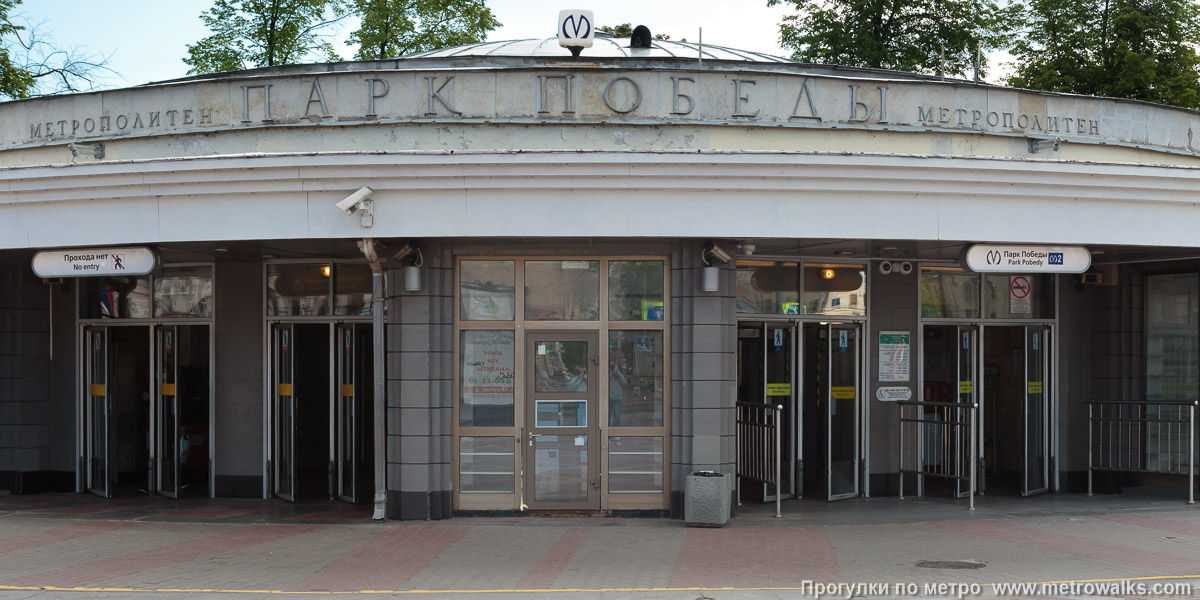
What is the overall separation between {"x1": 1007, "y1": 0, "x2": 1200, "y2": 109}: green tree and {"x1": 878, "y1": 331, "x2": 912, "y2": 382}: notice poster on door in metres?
19.9

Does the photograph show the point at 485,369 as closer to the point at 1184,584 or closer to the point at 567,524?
the point at 567,524

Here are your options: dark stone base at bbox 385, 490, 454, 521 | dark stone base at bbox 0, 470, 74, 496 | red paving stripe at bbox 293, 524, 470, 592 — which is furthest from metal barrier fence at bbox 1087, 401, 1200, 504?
dark stone base at bbox 0, 470, 74, 496

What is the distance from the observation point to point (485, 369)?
492 inches

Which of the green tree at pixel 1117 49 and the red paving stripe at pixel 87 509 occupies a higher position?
the green tree at pixel 1117 49

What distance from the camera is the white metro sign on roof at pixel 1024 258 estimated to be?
12.2 m

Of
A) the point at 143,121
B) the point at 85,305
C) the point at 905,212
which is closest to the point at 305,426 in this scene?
the point at 85,305

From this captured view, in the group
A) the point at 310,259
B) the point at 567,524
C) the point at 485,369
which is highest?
the point at 310,259

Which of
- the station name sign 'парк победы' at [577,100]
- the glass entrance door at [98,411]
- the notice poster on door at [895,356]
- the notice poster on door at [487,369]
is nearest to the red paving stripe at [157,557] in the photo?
the notice poster on door at [487,369]

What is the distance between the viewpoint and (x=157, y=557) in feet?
34.5

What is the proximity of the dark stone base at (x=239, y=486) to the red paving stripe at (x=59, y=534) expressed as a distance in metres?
1.84

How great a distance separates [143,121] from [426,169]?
417cm

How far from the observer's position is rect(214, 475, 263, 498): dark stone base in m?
14.4

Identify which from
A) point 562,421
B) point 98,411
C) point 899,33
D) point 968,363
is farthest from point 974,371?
point 899,33

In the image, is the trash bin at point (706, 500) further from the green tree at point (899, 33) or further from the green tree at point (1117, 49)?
the green tree at point (1117, 49)
